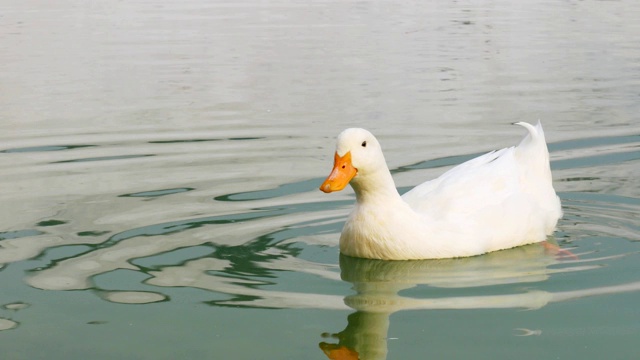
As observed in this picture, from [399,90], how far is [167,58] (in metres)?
5.32

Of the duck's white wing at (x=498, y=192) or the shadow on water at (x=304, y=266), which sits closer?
the shadow on water at (x=304, y=266)

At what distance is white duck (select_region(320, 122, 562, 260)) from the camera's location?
7.11 meters

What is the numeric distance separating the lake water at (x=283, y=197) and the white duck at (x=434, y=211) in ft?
0.39

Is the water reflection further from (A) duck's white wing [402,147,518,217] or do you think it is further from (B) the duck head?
(B) the duck head

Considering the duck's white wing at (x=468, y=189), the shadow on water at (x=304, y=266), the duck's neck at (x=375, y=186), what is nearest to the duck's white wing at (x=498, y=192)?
the duck's white wing at (x=468, y=189)

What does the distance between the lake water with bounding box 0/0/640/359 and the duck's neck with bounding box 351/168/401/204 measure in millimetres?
426


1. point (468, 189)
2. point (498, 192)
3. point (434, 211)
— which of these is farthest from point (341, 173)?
point (498, 192)

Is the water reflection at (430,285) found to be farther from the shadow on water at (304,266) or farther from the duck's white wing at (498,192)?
the duck's white wing at (498,192)

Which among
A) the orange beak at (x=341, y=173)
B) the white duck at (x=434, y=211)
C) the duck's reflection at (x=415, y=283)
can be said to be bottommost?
the duck's reflection at (x=415, y=283)

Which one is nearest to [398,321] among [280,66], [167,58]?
[280,66]

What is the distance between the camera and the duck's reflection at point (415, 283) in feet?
19.3

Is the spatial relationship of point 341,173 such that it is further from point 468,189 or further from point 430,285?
point 468,189

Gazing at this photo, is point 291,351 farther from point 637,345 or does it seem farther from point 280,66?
point 280,66

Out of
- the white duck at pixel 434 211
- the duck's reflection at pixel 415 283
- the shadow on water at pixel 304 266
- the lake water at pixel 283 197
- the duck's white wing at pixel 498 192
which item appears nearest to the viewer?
the duck's reflection at pixel 415 283
